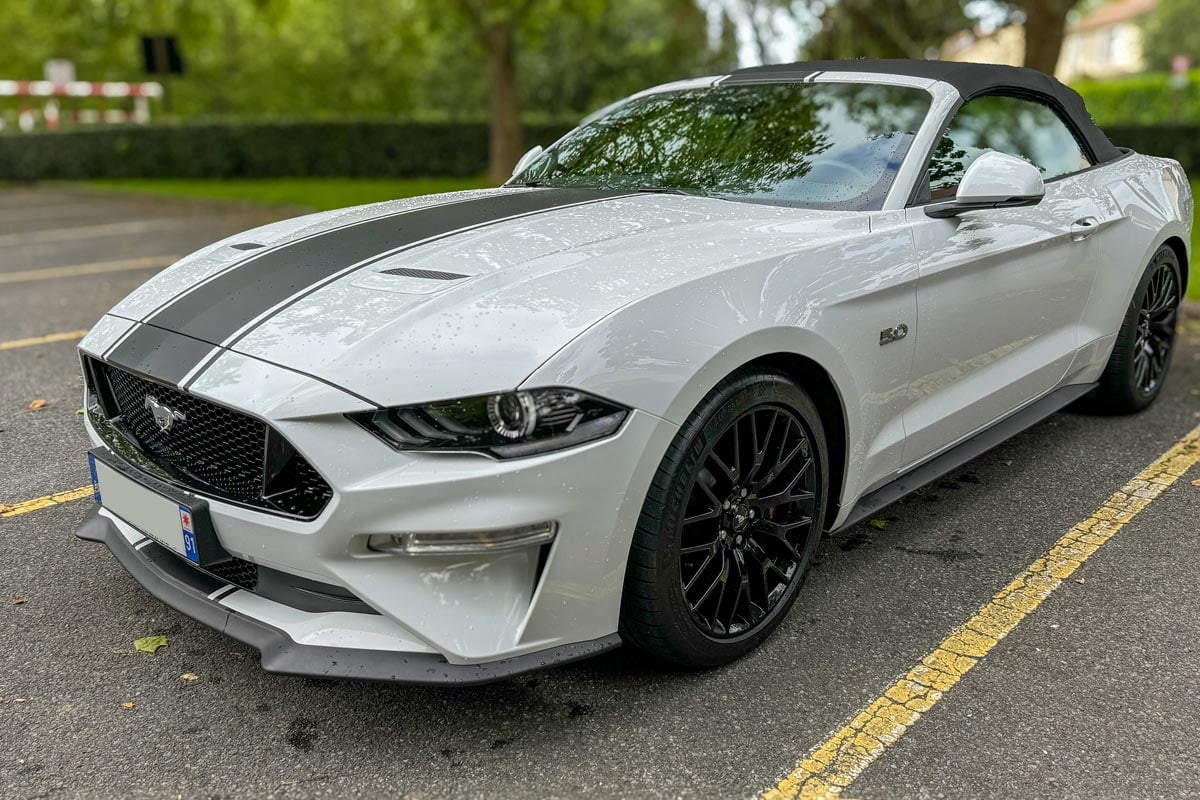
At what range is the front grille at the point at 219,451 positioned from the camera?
7.50 ft

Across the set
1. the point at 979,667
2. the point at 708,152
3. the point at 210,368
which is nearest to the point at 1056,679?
the point at 979,667

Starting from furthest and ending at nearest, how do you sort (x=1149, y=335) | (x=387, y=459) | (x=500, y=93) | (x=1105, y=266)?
(x=500, y=93)
(x=1149, y=335)
(x=1105, y=266)
(x=387, y=459)

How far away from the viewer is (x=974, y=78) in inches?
145

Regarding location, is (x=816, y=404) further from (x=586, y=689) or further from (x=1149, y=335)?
(x=1149, y=335)

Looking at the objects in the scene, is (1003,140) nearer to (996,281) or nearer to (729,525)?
(996,281)

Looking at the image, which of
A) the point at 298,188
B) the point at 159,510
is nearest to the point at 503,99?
the point at 298,188

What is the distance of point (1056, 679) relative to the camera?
2.73 metres

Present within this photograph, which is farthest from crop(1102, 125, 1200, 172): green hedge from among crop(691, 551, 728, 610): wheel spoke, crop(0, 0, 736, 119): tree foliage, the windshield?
crop(691, 551, 728, 610): wheel spoke

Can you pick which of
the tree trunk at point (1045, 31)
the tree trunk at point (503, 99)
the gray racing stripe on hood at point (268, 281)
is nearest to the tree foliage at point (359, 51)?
the tree trunk at point (503, 99)

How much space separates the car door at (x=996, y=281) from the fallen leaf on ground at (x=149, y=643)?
2.22 m

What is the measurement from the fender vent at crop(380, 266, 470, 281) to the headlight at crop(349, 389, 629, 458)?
46cm

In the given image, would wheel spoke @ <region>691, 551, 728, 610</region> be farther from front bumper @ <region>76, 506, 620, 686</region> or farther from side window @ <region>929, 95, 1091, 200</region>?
side window @ <region>929, 95, 1091, 200</region>

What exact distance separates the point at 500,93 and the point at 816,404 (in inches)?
562

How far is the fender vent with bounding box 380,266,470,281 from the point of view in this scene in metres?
2.59
